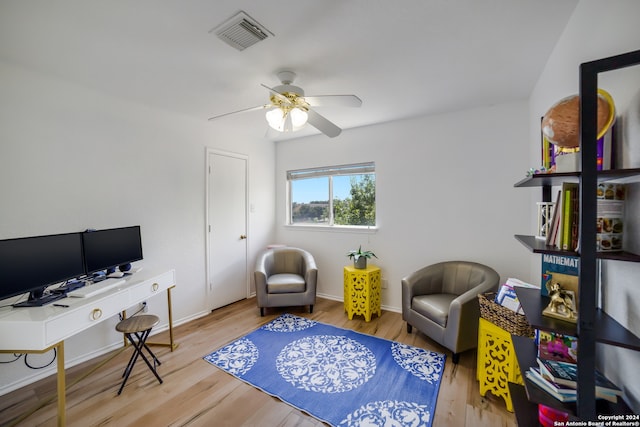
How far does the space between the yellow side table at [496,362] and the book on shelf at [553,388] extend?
0.68 metres

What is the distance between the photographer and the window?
375cm

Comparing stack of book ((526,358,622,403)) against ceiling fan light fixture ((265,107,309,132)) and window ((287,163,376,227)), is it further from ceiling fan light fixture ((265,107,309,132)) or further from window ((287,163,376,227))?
window ((287,163,376,227))

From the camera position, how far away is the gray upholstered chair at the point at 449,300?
2266 millimetres

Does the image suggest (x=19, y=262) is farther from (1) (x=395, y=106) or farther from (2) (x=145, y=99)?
(1) (x=395, y=106)

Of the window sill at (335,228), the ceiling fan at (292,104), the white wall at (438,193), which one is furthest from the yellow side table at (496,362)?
the ceiling fan at (292,104)

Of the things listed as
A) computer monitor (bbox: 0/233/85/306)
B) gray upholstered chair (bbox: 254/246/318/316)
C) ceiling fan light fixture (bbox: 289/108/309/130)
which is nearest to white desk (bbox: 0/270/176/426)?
computer monitor (bbox: 0/233/85/306)

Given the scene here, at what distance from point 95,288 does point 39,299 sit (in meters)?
0.28

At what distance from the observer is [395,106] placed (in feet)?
9.54

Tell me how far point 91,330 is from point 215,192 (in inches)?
74.7

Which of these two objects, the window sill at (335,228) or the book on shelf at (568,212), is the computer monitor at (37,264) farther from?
the book on shelf at (568,212)

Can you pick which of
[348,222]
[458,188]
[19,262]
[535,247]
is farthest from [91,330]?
[458,188]

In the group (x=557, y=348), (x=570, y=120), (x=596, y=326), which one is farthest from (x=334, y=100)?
(x=557, y=348)

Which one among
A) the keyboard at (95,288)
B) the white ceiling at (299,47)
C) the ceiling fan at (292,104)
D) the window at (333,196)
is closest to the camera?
the white ceiling at (299,47)

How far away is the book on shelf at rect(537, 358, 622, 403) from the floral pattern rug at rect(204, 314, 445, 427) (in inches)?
36.2
